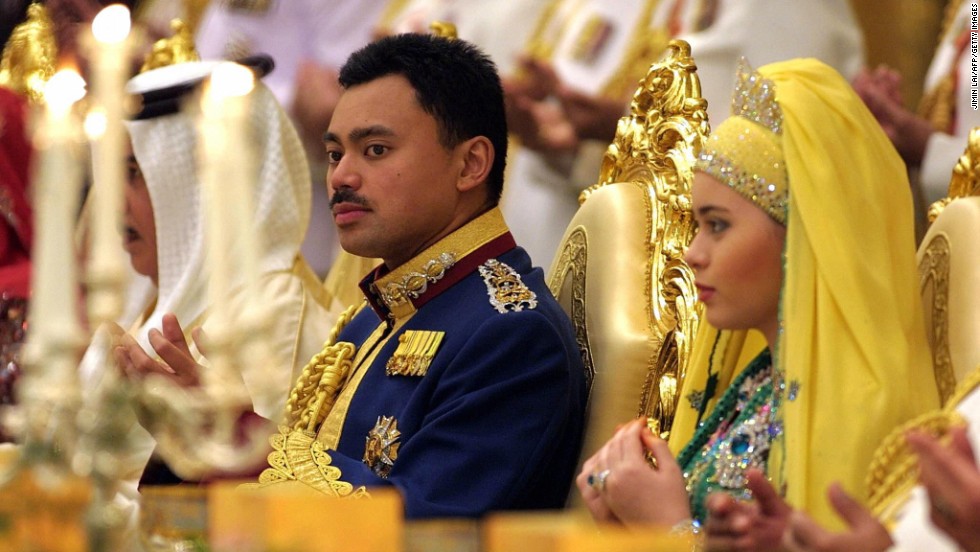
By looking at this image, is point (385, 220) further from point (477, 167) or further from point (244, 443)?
point (244, 443)

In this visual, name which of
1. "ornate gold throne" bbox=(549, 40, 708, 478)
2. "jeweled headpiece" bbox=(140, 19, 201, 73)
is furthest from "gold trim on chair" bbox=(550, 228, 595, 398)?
"jeweled headpiece" bbox=(140, 19, 201, 73)

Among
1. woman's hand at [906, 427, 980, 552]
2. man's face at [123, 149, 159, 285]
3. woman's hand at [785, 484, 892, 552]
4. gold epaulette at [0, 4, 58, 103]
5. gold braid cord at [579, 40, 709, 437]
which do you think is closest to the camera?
woman's hand at [906, 427, 980, 552]

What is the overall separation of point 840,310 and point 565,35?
2956 mm

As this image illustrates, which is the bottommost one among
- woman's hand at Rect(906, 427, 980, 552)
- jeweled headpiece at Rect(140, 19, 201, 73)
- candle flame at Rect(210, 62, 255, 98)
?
woman's hand at Rect(906, 427, 980, 552)

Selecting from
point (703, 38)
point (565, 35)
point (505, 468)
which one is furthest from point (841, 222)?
point (565, 35)

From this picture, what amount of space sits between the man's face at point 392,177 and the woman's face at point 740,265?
Answer: 70 centimetres

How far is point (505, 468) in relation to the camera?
256cm

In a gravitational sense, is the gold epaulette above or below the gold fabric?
above

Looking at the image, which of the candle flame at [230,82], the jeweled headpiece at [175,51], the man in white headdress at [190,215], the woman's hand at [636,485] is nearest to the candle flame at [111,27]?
the candle flame at [230,82]

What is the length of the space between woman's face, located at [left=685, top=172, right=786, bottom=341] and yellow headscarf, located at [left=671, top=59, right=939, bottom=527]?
0.08 feet

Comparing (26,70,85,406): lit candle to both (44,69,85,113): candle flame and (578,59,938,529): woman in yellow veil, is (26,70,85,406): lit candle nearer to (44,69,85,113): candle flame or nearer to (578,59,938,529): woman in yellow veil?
(44,69,85,113): candle flame

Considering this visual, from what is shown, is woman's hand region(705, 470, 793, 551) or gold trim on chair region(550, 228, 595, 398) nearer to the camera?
woman's hand region(705, 470, 793, 551)

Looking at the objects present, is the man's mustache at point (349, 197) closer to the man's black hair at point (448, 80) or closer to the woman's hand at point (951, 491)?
the man's black hair at point (448, 80)

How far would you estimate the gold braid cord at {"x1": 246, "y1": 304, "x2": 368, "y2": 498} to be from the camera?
8.30ft
